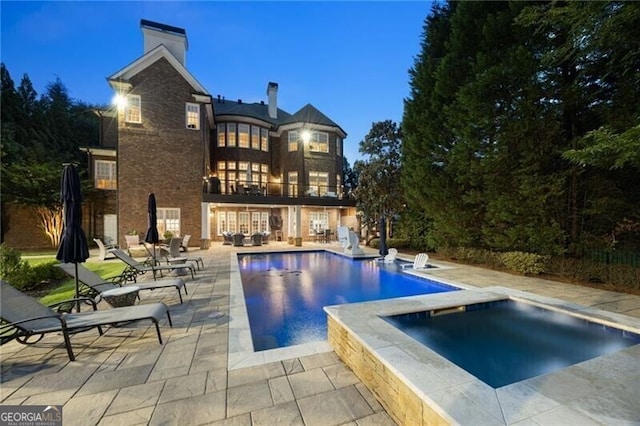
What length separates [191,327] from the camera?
4410mm

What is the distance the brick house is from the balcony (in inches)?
2.4

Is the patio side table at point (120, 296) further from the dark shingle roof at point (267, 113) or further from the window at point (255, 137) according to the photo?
the dark shingle roof at point (267, 113)

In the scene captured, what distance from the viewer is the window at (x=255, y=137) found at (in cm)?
2077

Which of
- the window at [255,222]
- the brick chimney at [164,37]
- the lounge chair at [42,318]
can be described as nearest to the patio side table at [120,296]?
the lounge chair at [42,318]

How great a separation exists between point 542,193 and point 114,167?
22.0 metres

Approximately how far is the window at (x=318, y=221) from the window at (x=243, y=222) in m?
4.66

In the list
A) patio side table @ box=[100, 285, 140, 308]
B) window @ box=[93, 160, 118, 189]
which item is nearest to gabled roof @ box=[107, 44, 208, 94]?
window @ box=[93, 160, 118, 189]

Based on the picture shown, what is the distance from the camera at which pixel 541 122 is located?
8.24 metres

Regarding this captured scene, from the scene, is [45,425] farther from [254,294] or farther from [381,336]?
[254,294]

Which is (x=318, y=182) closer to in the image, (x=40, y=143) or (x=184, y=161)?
(x=184, y=161)

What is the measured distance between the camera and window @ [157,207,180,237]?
15.8m

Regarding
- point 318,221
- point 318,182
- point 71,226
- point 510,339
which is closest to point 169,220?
point 318,221

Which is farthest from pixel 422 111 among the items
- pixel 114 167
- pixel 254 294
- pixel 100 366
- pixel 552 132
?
pixel 114 167

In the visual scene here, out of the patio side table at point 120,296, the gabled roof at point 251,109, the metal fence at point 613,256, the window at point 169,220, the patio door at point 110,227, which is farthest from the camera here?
the gabled roof at point 251,109
